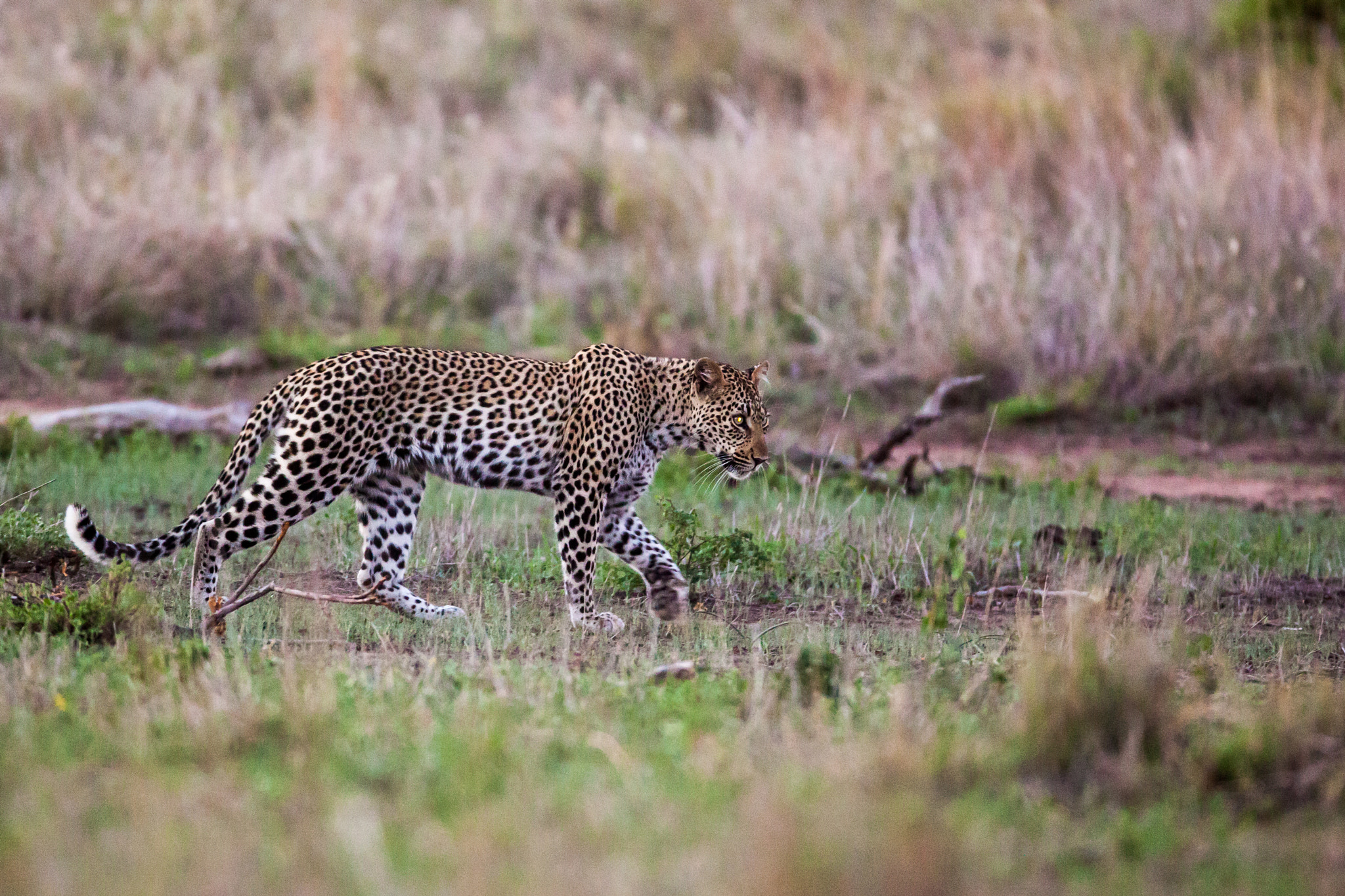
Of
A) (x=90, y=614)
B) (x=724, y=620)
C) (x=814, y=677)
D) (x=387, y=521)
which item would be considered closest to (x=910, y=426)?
(x=724, y=620)

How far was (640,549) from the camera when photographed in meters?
7.88

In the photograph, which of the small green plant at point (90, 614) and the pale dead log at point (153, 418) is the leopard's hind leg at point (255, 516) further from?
the pale dead log at point (153, 418)

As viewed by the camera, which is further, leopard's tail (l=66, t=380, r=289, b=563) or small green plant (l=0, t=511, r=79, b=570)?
small green plant (l=0, t=511, r=79, b=570)

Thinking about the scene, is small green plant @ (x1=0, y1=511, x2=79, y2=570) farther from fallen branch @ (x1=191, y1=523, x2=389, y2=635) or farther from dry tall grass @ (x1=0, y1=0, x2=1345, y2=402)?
dry tall grass @ (x1=0, y1=0, x2=1345, y2=402)

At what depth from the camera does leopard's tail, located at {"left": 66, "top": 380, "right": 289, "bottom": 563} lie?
6.89 metres

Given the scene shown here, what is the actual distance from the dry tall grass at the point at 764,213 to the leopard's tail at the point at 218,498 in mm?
7201

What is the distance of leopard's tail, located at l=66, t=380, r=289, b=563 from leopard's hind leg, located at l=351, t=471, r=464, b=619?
1.79 ft

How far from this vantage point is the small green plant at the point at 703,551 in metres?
8.21

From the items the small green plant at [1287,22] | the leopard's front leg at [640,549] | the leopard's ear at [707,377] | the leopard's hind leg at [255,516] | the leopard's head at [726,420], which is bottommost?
the leopard's front leg at [640,549]

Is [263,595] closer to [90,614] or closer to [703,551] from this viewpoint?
[90,614]

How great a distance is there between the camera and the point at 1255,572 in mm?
8789

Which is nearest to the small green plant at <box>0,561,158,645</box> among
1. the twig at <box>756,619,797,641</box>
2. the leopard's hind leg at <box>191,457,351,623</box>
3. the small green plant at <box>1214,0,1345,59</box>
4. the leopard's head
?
the leopard's hind leg at <box>191,457,351,623</box>

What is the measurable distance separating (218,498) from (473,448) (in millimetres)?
1091

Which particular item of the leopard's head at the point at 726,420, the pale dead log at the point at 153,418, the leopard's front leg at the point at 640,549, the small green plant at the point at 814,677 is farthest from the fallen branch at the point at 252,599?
the pale dead log at the point at 153,418
